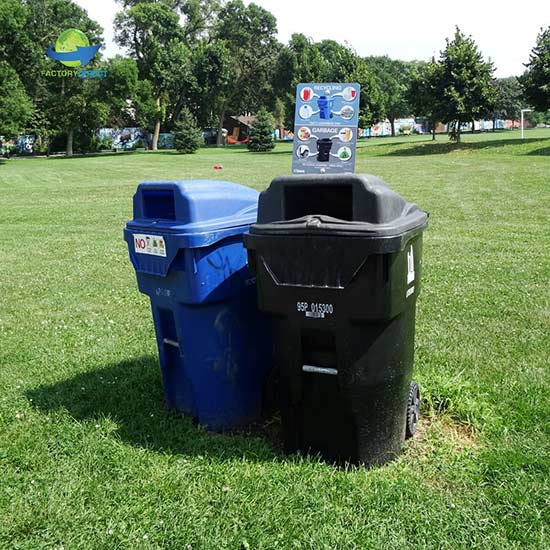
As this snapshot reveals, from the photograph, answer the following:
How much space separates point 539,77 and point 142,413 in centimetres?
3480

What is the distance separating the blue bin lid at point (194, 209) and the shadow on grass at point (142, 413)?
43.6 inches

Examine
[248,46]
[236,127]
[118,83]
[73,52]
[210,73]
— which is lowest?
[236,127]

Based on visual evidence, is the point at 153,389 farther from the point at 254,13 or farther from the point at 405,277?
the point at 254,13

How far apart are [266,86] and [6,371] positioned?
67011 mm

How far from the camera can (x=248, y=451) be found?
324 centimetres

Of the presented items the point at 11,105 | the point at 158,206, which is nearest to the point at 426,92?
the point at 11,105

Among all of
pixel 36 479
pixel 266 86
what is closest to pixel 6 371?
pixel 36 479

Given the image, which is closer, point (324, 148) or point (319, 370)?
point (319, 370)

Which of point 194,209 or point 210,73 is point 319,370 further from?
point 210,73

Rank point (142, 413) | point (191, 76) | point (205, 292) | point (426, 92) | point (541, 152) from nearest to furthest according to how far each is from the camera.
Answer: point (205, 292), point (142, 413), point (541, 152), point (426, 92), point (191, 76)

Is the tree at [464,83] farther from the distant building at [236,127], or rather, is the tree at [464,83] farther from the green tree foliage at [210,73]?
the distant building at [236,127]

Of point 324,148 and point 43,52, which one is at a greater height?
point 43,52

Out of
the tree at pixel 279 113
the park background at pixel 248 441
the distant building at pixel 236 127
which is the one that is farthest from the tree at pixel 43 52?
the park background at pixel 248 441

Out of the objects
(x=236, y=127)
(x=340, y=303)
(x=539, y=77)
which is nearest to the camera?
(x=340, y=303)
